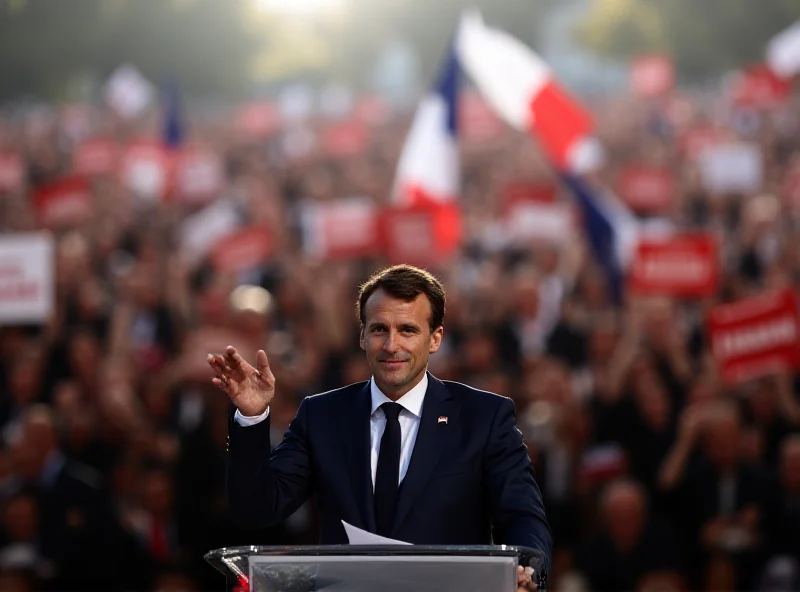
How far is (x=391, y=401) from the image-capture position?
328 centimetres

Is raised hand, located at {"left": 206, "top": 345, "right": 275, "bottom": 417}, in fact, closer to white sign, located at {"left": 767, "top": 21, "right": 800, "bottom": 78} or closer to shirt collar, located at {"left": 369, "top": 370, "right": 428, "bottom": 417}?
shirt collar, located at {"left": 369, "top": 370, "right": 428, "bottom": 417}

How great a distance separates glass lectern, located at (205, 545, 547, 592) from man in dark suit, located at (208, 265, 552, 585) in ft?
1.43

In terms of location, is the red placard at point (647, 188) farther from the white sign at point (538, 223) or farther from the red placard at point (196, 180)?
the red placard at point (196, 180)

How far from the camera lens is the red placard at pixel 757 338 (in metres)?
8.91

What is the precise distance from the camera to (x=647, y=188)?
16.3 meters

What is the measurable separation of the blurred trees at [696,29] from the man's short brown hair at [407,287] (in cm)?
4782

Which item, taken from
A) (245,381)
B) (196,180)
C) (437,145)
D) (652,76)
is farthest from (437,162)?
(652,76)

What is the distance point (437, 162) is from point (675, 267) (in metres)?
2.17

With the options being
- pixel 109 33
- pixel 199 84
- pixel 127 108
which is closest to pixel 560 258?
pixel 127 108

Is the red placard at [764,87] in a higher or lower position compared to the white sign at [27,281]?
higher

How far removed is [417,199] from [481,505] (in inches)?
351

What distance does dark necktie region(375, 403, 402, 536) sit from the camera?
320cm

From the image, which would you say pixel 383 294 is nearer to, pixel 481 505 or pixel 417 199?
pixel 481 505

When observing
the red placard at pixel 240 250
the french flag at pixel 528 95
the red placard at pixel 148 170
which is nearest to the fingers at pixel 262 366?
the french flag at pixel 528 95
